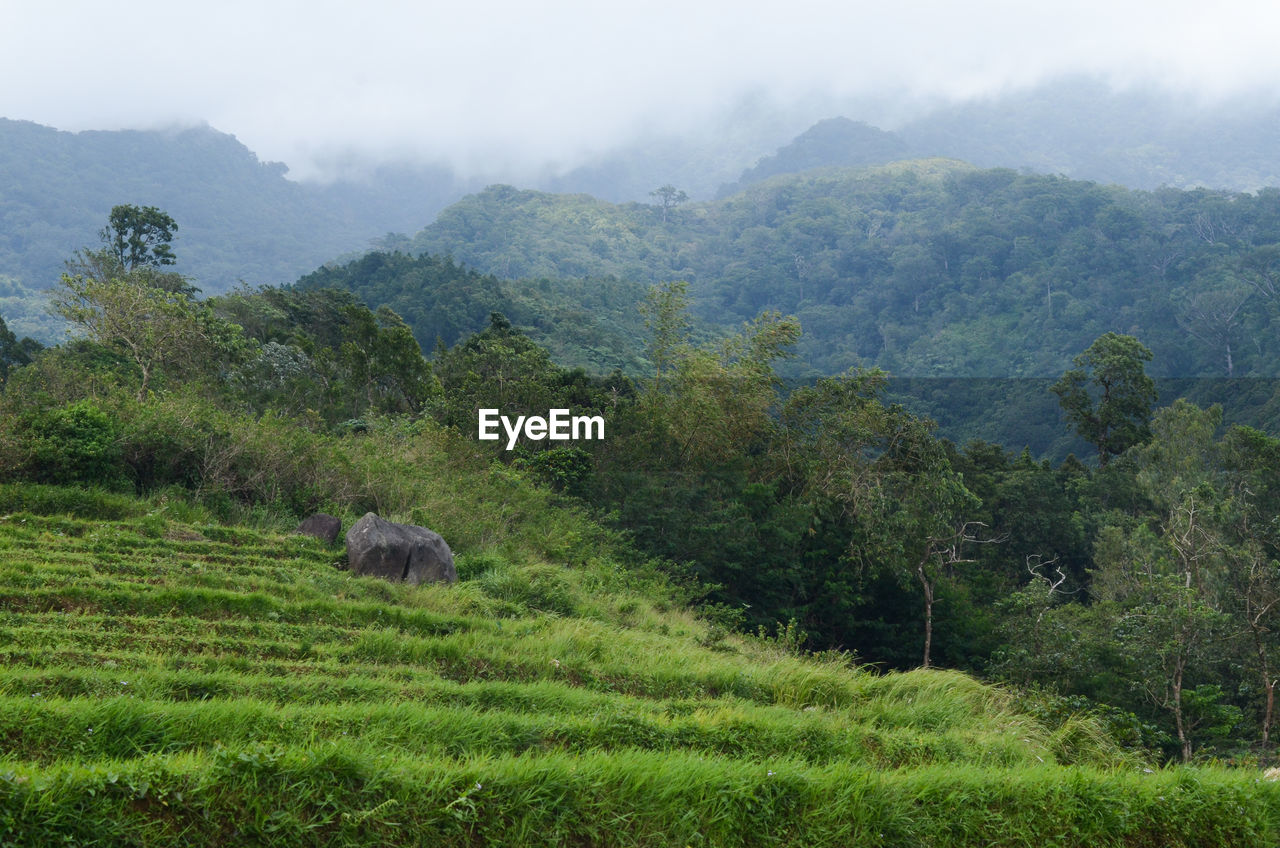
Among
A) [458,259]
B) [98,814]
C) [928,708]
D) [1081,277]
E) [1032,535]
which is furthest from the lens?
[458,259]

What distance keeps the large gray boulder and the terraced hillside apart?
652mm

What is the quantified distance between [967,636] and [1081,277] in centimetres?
8552

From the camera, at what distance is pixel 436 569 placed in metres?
11.8

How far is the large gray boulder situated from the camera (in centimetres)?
1129

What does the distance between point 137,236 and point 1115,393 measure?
55549 millimetres

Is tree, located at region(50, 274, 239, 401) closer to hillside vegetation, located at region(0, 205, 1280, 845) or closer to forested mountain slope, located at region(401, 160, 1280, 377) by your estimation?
hillside vegetation, located at region(0, 205, 1280, 845)

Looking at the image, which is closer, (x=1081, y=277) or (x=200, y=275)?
(x=1081, y=277)

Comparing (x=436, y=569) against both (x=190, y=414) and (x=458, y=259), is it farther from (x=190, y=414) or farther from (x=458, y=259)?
(x=458, y=259)

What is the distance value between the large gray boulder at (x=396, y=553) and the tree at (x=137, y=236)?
44944 millimetres

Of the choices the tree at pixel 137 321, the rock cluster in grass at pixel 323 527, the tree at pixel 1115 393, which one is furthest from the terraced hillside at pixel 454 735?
the tree at pixel 1115 393

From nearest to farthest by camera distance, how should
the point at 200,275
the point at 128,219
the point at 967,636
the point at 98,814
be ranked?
the point at 98,814 → the point at 967,636 → the point at 128,219 → the point at 200,275

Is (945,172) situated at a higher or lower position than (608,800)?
higher

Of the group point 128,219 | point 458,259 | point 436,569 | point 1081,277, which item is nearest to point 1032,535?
point 436,569

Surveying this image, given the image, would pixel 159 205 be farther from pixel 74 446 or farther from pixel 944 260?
pixel 74 446
